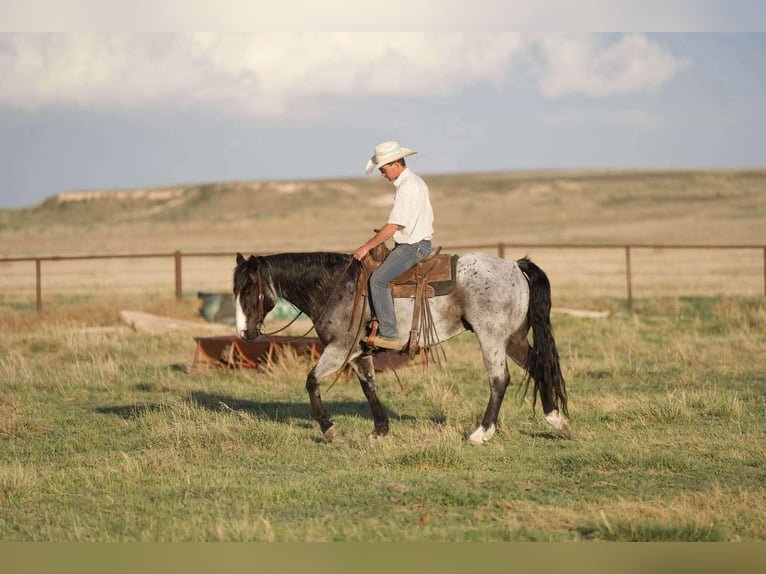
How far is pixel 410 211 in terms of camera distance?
8703mm

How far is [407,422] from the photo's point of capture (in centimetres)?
1016

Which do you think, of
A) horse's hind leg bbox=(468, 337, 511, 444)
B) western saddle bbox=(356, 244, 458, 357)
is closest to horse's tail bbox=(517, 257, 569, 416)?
horse's hind leg bbox=(468, 337, 511, 444)

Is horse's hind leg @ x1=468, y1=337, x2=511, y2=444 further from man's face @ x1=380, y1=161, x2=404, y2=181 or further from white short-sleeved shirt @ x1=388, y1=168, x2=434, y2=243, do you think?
man's face @ x1=380, y1=161, x2=404, y2=181

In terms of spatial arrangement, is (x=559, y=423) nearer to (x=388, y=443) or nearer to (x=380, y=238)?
(x=388, y=443)

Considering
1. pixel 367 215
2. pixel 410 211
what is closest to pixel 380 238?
pixel 410 211

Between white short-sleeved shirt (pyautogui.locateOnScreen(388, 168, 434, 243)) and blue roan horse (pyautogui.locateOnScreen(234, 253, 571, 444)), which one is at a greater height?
white short-sleeved shirt (pyautogui.locateOnScreen(388, 168, 434, 243))

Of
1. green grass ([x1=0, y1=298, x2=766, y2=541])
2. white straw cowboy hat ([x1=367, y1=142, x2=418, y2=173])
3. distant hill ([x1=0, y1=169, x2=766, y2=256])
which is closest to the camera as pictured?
green grass ([x1=0, y1=298, x2=766, y2=541])

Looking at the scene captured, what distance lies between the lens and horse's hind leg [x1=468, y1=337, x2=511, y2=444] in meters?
8.99

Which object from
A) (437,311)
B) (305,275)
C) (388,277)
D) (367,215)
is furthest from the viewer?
(367,215)

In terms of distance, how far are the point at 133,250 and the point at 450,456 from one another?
160 feet

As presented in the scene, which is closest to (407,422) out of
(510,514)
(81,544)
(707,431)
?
(707,431)

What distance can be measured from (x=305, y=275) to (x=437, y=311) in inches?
48.8

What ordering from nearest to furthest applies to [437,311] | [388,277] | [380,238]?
1. [380,238]
2. [388,277]
3. [437,311]

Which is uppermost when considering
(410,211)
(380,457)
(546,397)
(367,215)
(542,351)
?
(367,215)
